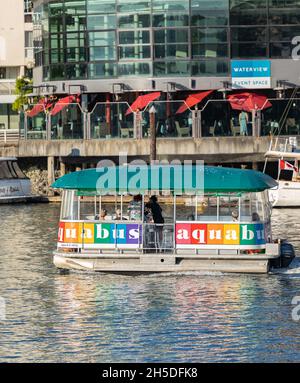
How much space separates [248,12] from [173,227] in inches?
1757

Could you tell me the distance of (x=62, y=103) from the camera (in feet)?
301

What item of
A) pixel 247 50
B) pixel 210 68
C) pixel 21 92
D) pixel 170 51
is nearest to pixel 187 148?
pixel 210 68

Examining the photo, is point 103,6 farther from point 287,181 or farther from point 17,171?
point 287,181

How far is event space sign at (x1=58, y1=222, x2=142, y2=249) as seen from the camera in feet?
159

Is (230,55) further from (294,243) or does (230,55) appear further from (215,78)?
(294,243)

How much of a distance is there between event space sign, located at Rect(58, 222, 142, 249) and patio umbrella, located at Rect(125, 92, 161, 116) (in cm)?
3955

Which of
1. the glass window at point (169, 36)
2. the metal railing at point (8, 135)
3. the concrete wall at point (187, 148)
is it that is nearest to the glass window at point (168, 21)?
the glass window at point (169, 36)

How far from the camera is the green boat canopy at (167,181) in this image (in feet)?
158

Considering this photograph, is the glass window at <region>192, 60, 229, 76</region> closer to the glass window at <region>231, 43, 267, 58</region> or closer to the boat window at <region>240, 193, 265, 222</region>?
A: the glass window at <region>231, 43, 267, 58</region>

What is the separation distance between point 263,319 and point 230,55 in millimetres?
51388

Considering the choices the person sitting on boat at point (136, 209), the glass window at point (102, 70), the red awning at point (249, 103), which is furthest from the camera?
the glass window at point (102, 70)

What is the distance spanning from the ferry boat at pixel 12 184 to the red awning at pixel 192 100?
9.74m

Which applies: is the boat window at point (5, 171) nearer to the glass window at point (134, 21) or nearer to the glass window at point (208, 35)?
the glass window at point (134, 21)

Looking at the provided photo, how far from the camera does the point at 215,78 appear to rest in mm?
91375
